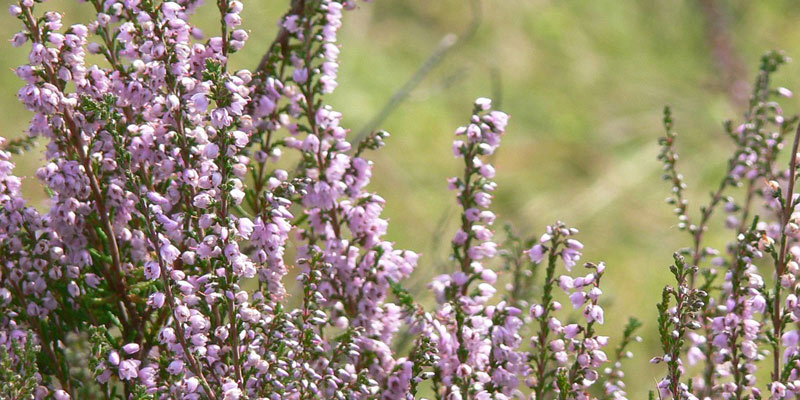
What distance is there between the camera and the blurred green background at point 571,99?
188 inches

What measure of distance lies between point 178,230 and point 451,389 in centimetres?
45

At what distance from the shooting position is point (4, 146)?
160cm

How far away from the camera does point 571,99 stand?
5.64 m

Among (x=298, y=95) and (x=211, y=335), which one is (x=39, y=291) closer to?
(x=211, y=335)

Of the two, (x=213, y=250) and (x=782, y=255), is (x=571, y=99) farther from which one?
(x=213, y=250)

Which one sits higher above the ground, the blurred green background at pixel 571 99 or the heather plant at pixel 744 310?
the blurred green background at pixel 571 99

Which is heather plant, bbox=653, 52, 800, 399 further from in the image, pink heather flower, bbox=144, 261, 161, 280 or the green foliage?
the green foliage

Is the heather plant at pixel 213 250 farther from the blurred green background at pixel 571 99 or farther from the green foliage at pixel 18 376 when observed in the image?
the blurred green background at pixel 571 99

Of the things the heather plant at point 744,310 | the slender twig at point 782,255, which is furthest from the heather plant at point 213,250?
the slender twig at point 782,255

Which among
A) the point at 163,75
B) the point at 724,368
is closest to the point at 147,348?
the point at 163,75

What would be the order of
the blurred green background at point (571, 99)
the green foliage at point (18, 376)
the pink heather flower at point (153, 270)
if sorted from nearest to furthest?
the green foliage at point (18, 376)
the pink heather flower at point (153, 270)
the blurred green background at point (571, 99)

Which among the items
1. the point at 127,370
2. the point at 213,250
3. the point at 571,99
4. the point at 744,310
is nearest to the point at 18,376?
the point at 127,370

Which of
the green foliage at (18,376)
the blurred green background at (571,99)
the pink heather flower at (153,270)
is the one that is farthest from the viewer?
the blurred green background at (571,99)

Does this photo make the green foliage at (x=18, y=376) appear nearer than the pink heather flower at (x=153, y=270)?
Yes
